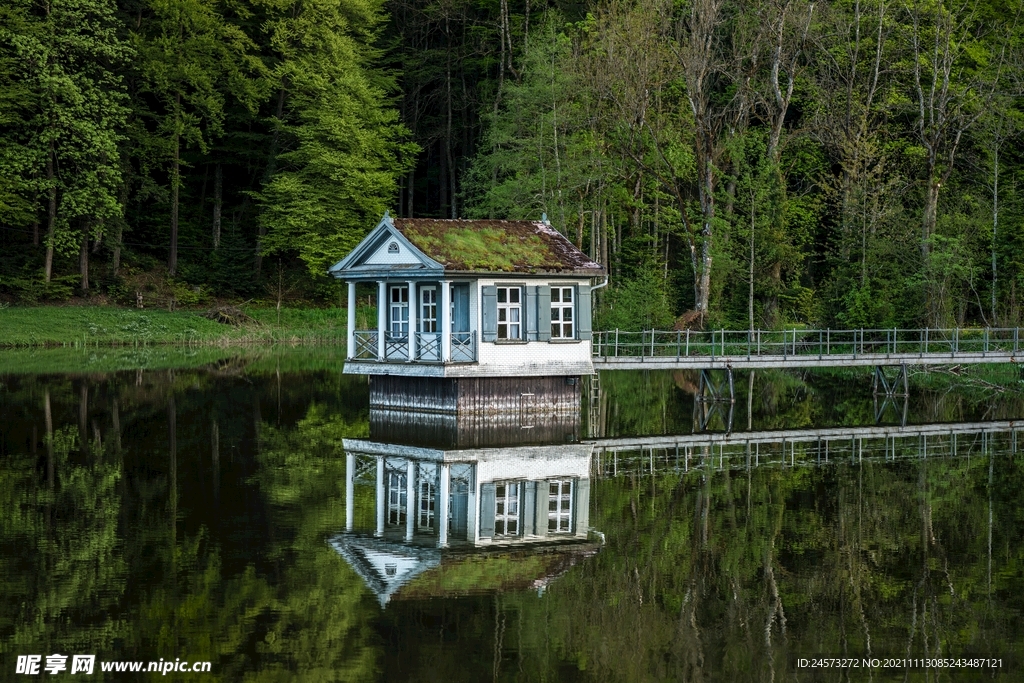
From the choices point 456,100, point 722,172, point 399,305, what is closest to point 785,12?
point 722,172

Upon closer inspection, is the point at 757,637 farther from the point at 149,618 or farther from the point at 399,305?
the point at 399,305

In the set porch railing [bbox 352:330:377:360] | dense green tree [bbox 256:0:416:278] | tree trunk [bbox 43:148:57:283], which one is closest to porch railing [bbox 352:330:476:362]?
porch railing [bbox 352:330:377:360]

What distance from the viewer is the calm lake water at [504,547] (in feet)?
44.2

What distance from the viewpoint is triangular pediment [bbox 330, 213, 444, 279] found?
30391 millimetres

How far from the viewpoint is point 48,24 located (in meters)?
56.1

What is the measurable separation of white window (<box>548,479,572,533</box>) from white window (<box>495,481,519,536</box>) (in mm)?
564

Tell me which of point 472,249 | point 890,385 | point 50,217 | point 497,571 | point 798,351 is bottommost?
point 497,571

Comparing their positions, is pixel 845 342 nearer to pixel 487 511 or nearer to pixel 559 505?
pixel 559 505

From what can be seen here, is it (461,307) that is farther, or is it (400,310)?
(400,310)

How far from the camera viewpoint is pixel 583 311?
3200 centimetres

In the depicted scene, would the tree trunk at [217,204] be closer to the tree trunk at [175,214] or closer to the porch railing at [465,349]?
the tree trunk at [175,214]

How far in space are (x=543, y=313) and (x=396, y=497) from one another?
34.1 ft

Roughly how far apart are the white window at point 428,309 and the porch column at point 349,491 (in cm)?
606

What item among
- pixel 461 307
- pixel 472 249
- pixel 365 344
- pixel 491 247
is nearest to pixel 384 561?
pixel 472 249
